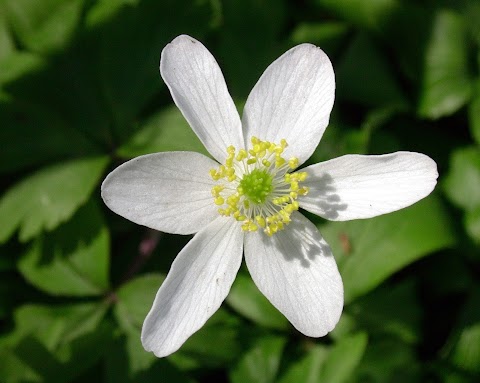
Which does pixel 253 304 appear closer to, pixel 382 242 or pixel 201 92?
pixel 382 242

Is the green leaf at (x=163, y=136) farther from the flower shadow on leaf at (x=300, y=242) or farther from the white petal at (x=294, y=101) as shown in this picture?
the flower shadow on leaf at (x=300, y=242)

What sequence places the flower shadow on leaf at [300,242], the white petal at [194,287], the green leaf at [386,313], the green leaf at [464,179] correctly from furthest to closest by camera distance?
the green leaf at [464,179], the green leaf at [386,313], the flower shadow on leaf at [300,242], the white petal at [194,287]

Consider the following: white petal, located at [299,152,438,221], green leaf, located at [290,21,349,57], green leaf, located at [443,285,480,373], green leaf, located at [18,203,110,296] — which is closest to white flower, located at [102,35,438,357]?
white petal, located at [299,152,438,221]

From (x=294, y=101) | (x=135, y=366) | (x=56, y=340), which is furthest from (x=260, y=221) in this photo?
(x=56, y=340)

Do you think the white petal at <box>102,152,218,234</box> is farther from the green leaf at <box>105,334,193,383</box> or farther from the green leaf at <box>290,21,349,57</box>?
the green leaf at <box>290,21,349,57</box>

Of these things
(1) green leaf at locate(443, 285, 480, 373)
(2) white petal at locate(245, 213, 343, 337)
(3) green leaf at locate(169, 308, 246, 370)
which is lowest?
(1) green leaf at locate(443, 285, 480, 373)

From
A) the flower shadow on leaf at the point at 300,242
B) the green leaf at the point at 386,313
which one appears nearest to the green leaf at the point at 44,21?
the flower shadow on leaf at the point at 300,242
